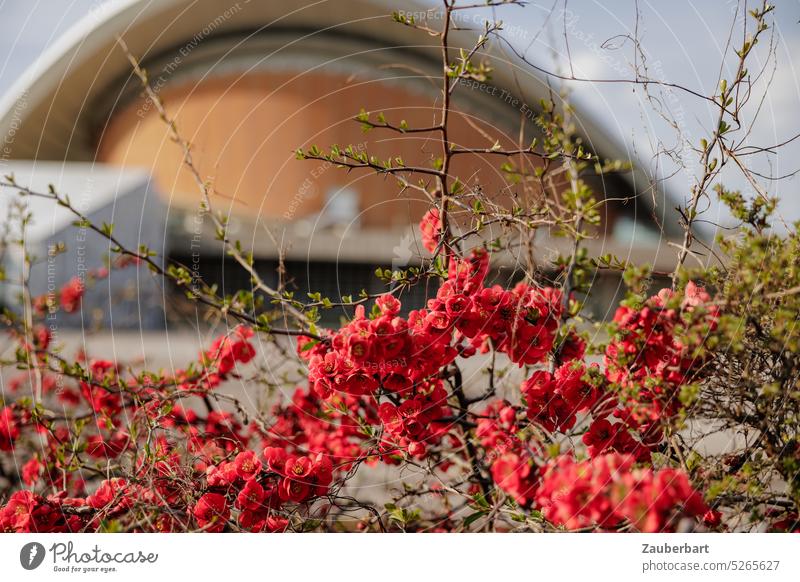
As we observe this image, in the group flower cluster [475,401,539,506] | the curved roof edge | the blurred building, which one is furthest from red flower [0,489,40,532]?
the curved roof edge

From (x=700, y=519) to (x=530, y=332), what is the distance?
12.3 inches

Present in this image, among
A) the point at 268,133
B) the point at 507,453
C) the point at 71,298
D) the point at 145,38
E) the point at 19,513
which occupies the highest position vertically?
the point at 145,38

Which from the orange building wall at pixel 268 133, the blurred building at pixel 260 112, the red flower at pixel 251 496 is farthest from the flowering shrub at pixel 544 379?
the orange building wall at pixel 268 133

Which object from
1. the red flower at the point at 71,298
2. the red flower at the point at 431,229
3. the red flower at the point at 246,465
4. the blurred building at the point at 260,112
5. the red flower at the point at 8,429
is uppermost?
the blurred building at the point at 260,112

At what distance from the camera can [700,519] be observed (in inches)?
30.3

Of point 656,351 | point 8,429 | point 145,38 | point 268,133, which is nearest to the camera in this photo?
point 656,351

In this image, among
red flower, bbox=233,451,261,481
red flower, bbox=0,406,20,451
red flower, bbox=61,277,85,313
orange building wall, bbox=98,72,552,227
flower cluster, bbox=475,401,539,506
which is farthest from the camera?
orange building wall, bbox=98,72,552,227

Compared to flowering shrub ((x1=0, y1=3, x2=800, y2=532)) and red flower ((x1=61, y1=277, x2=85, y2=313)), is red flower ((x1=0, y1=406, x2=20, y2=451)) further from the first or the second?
red flower ((x1=61, y1=277, x2=85, y2=313))

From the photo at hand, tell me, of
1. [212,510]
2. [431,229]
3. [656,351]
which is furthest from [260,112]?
[656,351]

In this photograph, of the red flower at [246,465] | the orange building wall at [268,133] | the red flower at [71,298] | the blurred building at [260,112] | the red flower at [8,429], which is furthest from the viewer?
the orange building wall at [268,133]

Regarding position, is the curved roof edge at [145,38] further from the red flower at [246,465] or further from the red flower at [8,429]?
the red flower at [246,465]

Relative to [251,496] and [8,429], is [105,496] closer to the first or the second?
[251,496]

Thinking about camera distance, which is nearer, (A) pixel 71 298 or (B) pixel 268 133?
(A) pixel 71 298
